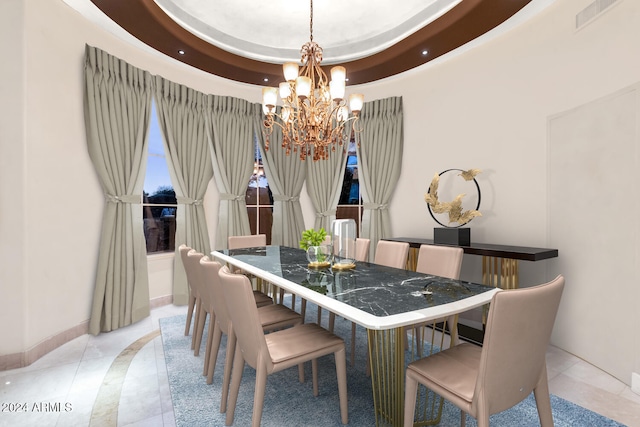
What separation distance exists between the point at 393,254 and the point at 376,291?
1.20 m

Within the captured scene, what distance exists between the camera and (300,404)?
195 cm

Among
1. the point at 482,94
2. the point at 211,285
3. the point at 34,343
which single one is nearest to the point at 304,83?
the point at 211,285

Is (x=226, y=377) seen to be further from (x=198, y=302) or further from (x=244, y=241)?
(x=244, y=241)

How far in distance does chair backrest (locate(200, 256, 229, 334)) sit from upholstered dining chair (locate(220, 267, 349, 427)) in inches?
6.0

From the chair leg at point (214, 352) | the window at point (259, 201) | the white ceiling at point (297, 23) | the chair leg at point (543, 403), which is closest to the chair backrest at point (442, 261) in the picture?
the chair leg at point (543, 403)

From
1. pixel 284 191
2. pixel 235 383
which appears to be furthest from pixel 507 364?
pixel 284 191

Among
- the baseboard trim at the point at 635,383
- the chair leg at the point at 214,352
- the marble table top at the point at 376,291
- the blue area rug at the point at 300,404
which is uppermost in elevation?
the marble table top at the point at 376,291

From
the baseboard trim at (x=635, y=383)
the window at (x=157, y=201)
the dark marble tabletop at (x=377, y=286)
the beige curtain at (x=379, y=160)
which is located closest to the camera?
the dark marble tabletop at (x=377, y=286)

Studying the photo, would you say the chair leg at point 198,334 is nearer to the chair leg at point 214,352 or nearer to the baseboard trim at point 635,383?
the chair leg at point 214,352

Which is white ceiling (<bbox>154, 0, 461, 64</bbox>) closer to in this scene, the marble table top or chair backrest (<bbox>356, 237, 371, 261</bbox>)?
chair backrest (<bbox>356, 237, 371, 261</bbox>)

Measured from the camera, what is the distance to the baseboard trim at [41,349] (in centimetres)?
242

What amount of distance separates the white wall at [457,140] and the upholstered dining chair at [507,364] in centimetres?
158

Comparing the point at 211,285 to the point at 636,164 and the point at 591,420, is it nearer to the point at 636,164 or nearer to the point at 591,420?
the point at 591,420

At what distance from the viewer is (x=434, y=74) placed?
4090 mm
